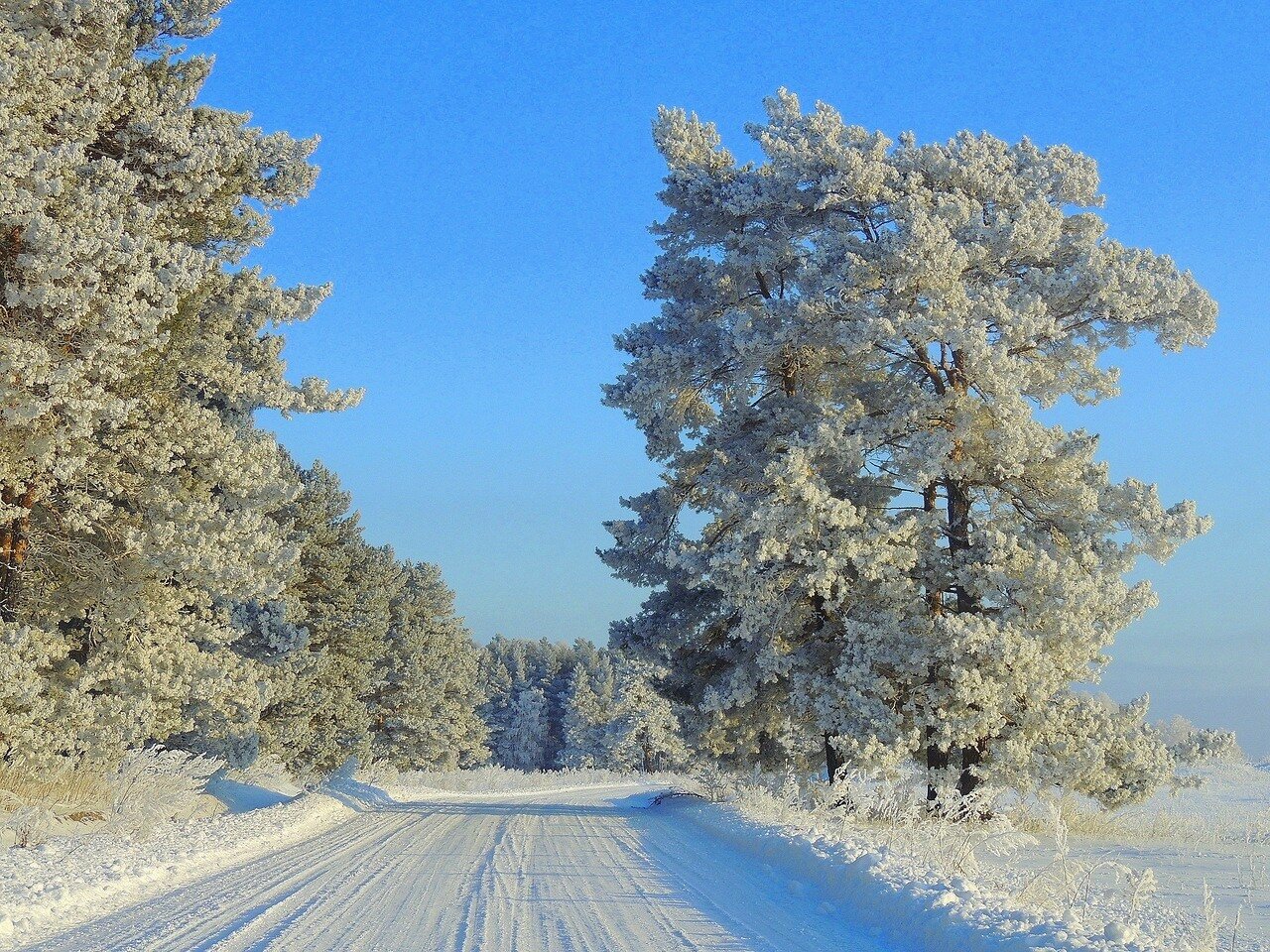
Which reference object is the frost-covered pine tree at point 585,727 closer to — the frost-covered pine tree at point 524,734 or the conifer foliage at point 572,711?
the conifer foliage at point 572,711

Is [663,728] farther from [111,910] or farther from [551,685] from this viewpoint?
[111,910]

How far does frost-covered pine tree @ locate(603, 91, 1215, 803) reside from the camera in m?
15.5

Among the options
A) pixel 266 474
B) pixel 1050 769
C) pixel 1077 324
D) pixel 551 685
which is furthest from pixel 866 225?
pixel 551 685

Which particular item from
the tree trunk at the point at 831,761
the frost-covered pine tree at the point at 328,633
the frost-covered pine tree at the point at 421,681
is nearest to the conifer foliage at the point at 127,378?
the tree trunk at the point at 831,761

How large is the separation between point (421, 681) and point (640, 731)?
29299 mm

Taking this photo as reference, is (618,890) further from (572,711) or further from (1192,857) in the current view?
(572,711)

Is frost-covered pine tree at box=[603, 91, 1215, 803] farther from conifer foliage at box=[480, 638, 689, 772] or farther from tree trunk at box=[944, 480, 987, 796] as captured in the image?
conifer foliage at box=[480, 638, 689, 772]

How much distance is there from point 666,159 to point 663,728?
5722 cm

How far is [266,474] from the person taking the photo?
15.7 meters

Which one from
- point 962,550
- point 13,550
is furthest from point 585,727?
point 13,550

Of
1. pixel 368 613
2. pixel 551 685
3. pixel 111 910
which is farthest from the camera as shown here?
pixel 551 685

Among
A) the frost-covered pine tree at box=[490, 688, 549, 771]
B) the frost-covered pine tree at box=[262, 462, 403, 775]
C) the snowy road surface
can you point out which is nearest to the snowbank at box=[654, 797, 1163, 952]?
the snowy road surface

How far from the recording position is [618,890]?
9.30 meters

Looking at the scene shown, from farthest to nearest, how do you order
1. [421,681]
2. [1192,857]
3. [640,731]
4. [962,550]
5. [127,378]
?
[640,731], [421,681], [962,550], [127,378], [1192,857]
